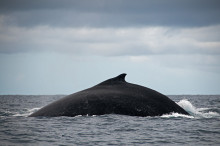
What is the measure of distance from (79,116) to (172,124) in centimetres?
426

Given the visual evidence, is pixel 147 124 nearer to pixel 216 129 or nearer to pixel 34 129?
pixel 216 129

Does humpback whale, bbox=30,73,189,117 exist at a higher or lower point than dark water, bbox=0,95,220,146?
higher

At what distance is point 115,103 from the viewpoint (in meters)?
16.7

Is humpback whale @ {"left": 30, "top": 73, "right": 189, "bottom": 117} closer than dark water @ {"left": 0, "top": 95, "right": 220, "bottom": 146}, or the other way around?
dark water @ {"left": 0, "top": 95, "right": 220, "bottom": 146}

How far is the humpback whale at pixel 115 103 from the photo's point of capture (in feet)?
54.4

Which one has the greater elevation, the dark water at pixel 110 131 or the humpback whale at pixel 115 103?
the humpback whale at pixel 115 103

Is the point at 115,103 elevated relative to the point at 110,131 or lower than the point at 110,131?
elevated

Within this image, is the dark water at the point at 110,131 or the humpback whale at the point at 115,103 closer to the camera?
the dark water at the point at 110,131

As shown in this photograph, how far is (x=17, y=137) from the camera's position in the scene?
490 inches

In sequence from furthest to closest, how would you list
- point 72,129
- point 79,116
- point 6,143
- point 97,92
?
point 97,92 < point 79,116 < point 72,129 < point 6,143

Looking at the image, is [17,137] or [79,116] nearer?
[17,137]

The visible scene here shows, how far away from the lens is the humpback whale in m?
16.6

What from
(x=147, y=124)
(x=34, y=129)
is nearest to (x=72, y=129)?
(x=34, y=129)

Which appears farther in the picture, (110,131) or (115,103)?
(115,103)
